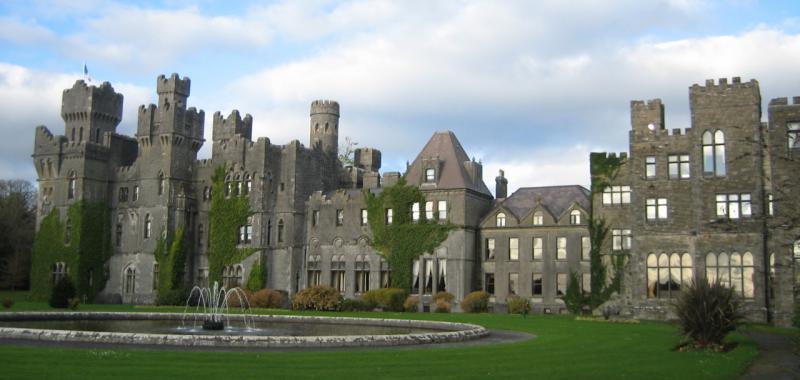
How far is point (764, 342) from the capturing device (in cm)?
2841

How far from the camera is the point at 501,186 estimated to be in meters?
61.3

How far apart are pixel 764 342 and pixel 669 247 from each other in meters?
14.5

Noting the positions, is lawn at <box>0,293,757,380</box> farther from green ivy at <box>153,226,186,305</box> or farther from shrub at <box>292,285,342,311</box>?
green ivy at <box>153,226,186,305</box>

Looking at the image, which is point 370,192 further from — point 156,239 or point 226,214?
point 156,239

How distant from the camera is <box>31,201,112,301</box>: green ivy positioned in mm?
63250

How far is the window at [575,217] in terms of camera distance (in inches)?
2023

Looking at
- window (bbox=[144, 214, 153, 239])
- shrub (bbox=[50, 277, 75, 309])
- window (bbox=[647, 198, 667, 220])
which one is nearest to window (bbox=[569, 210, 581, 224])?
window (bbox=[647, 198, 667, 220])

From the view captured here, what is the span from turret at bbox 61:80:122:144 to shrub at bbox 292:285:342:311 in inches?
1109

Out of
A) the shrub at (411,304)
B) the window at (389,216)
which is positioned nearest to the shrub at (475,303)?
the shrub at (411,304)

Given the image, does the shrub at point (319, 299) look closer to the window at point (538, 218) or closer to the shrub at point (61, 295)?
the window at point (538, 218)

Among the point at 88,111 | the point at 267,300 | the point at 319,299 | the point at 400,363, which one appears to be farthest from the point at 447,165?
the point at 400,363

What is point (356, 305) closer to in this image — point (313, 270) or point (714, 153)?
point (313, 270)

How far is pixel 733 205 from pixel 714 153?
2903mm

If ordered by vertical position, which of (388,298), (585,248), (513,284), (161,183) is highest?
(161,183)
